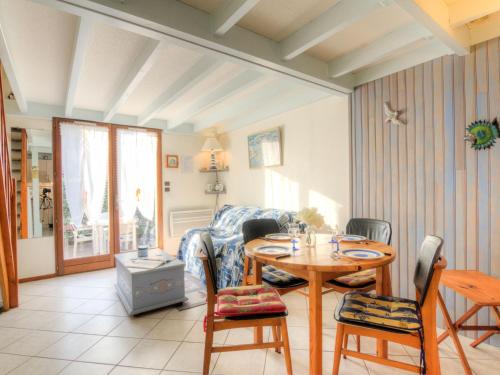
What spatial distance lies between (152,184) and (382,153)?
12.0 ft

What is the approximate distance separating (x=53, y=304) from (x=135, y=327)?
4.03 feet

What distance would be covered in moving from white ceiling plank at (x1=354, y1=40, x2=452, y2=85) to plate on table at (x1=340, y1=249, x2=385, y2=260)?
1.70 m

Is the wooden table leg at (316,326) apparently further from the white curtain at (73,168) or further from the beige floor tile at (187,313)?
the white curtain at (73,168)

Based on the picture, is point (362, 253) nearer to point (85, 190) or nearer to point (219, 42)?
point (219, 42)

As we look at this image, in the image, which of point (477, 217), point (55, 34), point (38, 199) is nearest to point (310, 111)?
point (477, 217)

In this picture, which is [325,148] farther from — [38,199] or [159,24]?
[38,199]

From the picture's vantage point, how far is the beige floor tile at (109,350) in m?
1.98

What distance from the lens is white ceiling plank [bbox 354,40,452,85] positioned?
2.21m

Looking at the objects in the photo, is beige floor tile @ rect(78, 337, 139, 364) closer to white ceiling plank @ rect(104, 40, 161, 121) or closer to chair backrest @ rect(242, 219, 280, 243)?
chair backrest @ rect(242, 219, 280, 243)

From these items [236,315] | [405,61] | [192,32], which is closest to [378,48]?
[405,61]

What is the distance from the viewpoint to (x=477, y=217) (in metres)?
2.06

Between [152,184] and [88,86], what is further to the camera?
[152,184]

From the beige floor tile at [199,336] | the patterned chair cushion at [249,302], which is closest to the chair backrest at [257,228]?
the patterned chair cushion at [249,302]

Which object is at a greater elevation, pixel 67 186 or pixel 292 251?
pixel 67 186
